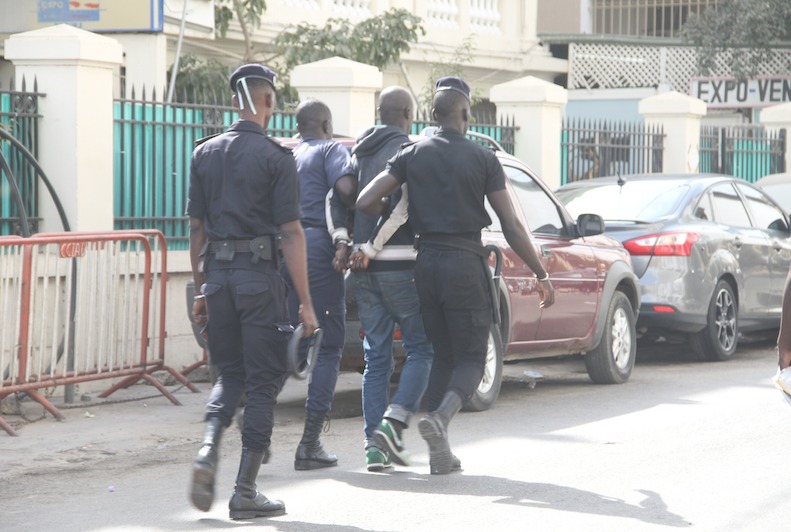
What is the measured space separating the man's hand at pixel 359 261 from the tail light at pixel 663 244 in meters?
5.00

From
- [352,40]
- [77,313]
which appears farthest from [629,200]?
[352,40]

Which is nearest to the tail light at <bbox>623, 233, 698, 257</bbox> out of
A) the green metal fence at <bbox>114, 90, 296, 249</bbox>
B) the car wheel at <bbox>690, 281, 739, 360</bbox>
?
the car wheel at <bbox>690, 281, 739, 360</bbox>

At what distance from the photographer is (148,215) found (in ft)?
37.0

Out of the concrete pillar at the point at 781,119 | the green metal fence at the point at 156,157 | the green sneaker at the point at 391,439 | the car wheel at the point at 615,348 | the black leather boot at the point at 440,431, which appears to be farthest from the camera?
the concrete pillar at the point at 781,119

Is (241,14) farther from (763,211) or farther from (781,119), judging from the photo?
(781,119)

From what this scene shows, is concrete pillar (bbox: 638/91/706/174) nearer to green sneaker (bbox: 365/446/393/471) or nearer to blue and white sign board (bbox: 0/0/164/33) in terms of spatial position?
blue and white sign board (bbox: 0/0/164/33)

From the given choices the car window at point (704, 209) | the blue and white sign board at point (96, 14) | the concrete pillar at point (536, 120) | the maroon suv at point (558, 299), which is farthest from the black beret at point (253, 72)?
the concrete pillar at point (536, 120)

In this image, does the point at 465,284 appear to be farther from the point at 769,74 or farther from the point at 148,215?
the point at 769,74

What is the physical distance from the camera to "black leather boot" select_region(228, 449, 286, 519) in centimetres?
595

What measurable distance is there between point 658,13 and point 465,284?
67.7 feet

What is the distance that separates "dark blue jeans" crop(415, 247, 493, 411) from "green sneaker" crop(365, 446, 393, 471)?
36cm

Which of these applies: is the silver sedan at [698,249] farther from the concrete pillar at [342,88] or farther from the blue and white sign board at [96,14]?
the blue and white sign board at [96,14]

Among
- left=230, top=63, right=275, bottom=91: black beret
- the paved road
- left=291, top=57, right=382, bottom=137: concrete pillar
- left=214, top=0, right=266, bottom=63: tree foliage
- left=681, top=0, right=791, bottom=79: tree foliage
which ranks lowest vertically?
the paved road

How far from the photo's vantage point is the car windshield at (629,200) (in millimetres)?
11812
